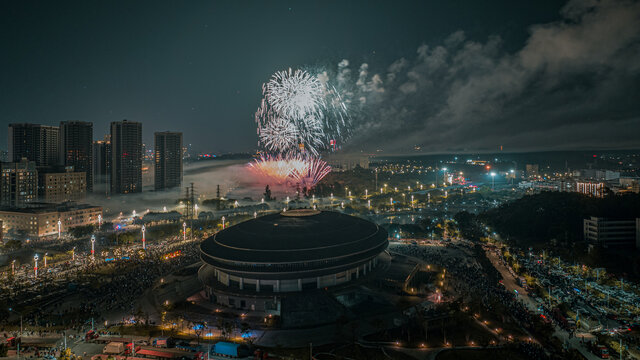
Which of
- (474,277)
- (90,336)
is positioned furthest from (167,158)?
(474,277)

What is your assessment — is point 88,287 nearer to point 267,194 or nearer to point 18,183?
point 18,183

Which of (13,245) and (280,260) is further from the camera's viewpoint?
(13,245)

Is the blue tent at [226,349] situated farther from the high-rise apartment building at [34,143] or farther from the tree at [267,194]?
the high-rise apartment building at [34,143]

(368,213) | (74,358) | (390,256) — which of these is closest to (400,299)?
(390,256)

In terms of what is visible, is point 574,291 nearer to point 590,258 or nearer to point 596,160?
point 590,258

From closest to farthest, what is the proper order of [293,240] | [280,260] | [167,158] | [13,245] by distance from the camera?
[280,260]
[293,240]
[13,245]
[167,158]

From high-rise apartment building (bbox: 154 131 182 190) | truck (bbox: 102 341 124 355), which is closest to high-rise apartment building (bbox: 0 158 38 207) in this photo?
high-rise apartment building (bbox: 154 131 182 190)
